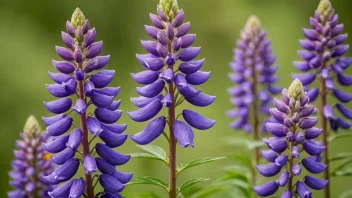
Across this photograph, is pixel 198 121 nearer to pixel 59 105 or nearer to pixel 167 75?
pixel 167 75

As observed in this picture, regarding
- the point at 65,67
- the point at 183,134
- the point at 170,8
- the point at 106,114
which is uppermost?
the point at 170,8

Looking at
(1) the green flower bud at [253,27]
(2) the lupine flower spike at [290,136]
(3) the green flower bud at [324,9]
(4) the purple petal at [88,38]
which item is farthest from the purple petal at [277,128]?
(1) the green flower bud at [253,27]

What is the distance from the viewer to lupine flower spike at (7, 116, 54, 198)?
15.2 feet

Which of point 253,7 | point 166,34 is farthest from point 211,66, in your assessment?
point 166,34

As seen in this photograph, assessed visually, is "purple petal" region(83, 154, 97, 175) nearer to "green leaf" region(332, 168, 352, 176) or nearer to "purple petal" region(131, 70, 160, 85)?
"purple petal" region(131, 70, 160, 85)

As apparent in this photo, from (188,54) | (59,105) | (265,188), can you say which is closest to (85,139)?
(59,105)

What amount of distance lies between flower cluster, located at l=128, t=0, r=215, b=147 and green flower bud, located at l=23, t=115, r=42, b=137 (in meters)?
1.42

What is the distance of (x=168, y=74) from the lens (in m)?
3.44

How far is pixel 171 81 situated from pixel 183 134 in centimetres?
30

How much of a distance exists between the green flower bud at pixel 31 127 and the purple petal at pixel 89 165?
158 centimetres

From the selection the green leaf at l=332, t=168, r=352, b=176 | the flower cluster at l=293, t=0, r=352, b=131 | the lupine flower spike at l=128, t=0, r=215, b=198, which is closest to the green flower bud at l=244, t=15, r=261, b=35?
the flower cluster at l=293, t=0, r=352, b=131

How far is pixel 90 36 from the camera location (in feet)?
11.1

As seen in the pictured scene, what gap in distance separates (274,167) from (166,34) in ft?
3.23

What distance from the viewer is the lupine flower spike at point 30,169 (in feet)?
15.2
